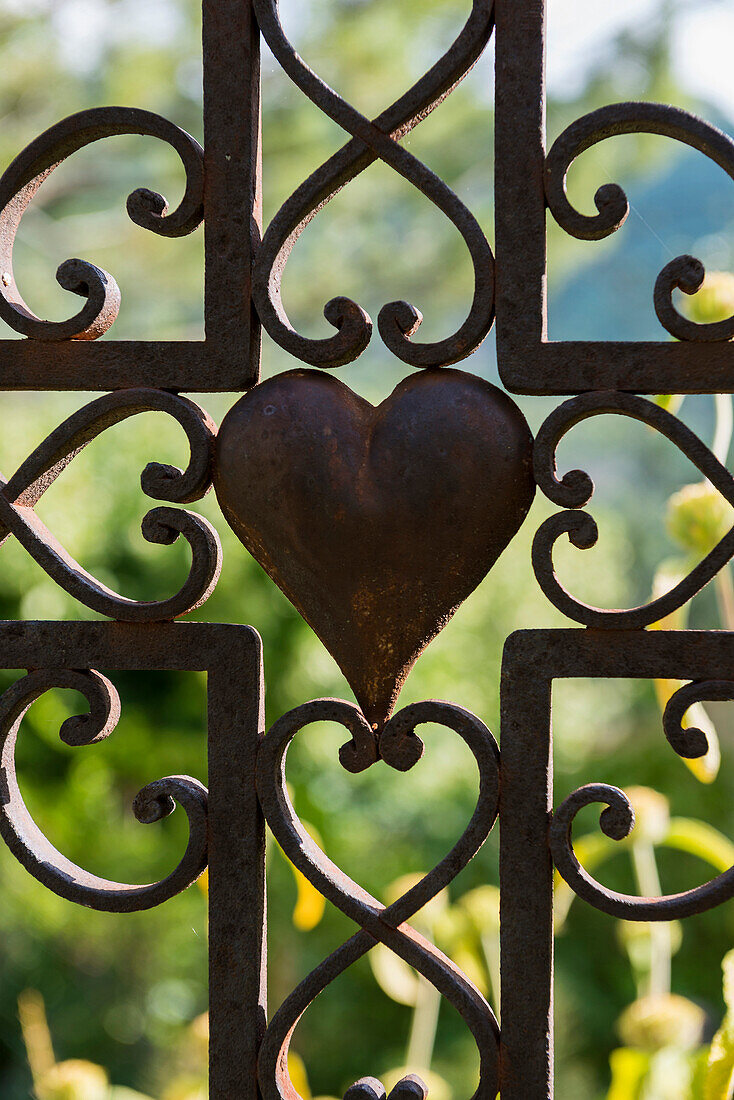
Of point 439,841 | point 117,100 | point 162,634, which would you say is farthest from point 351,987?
point 117,100

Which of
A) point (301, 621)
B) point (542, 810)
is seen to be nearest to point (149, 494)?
point (542, 810)

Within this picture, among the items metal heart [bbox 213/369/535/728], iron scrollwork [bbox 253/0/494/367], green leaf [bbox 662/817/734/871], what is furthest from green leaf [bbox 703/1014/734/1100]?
iron scrollwork [bbox 253/0/494/367]

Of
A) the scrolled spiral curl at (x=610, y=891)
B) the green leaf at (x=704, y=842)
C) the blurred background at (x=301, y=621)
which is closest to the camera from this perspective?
the scrolled spiral curl at (x=610, y=891)

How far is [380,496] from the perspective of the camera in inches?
15.6

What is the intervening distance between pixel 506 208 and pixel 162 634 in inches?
8.9

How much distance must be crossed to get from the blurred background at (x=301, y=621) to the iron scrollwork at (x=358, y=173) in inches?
19.4

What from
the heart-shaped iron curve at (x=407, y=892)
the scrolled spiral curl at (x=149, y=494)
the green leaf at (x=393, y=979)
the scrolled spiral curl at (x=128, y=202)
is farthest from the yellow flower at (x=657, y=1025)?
the scrolled spiral curl at (x=128, y=202)

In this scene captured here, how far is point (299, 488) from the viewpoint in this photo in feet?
1.30

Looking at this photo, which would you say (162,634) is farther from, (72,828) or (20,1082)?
(20,1082)

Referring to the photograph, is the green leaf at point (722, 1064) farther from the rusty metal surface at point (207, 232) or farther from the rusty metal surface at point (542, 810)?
the rusty metal surface at point (207, 232)

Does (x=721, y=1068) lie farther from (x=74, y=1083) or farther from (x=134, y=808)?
(x=74, y=1083)

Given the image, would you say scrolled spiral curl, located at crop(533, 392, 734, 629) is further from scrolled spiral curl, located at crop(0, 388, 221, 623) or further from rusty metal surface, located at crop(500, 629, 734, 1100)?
scrolled spiral curl, located at crop(0, 388, 221, 623)

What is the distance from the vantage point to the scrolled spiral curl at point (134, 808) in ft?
1.33

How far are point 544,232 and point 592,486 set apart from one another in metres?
0.10
